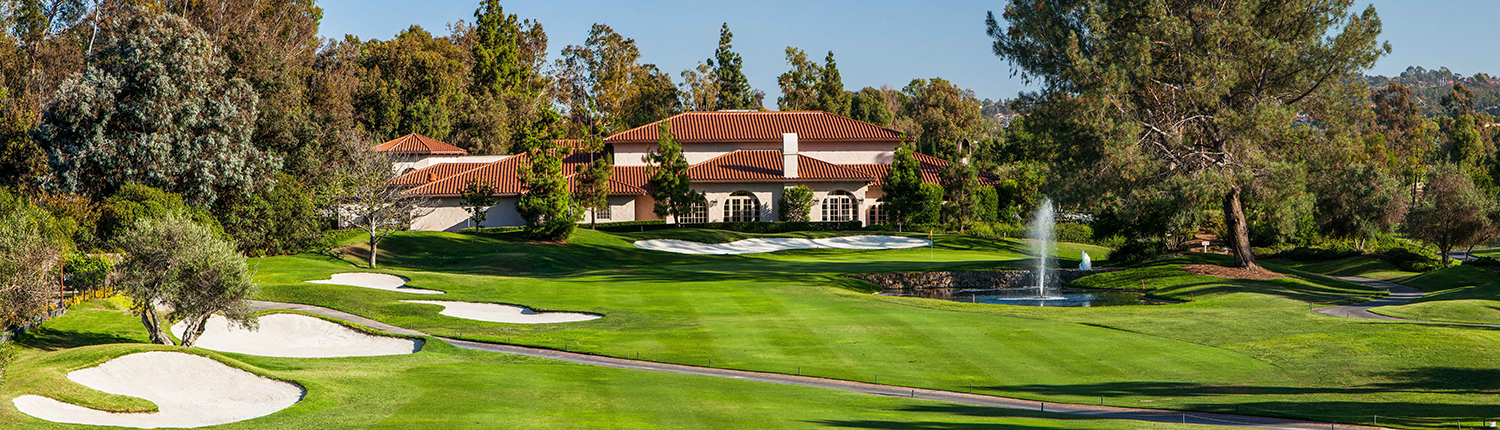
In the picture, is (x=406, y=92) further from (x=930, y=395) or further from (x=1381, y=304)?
(x=930, y=395)

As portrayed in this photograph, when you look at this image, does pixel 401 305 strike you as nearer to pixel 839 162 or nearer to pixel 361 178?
pixel 361 178

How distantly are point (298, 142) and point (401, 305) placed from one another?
19.9 m

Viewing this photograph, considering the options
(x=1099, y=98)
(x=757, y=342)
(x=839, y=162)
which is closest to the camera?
(x=757, y=342)

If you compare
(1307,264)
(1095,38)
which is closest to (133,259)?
(1095,38)

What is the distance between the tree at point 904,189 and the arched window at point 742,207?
830 centimetres

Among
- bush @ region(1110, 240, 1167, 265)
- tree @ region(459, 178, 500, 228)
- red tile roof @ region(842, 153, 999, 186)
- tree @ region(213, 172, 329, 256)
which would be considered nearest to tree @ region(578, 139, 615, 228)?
tree @ region(459, 178, 500, 228)

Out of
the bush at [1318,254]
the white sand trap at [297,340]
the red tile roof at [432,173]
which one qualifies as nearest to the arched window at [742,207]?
the red tile roof at [432,173]

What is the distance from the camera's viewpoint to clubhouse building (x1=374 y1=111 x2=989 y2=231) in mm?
63156

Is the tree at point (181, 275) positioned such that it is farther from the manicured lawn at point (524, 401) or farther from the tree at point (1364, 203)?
the tree at point (1364, 203)

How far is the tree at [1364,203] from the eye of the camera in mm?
49250

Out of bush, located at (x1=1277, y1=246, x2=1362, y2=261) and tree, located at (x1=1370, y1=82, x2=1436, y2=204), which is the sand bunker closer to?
bush, located at (x1=1277, y1=246, x2=1362, y2=261)

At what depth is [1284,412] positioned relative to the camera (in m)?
15.4

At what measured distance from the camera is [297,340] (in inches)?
887

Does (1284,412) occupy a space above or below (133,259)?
below
